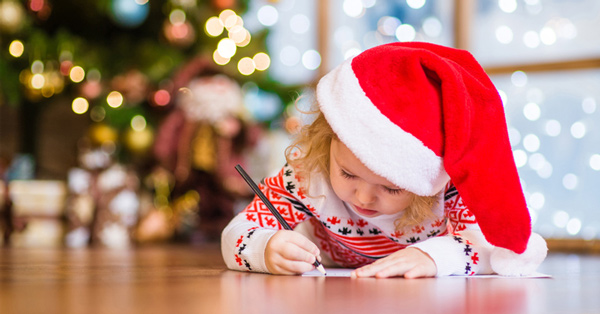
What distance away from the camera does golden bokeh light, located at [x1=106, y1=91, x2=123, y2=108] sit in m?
2.23

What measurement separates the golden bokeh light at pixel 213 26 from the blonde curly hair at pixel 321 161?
1522 mm

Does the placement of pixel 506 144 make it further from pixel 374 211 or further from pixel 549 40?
pixel 549 40

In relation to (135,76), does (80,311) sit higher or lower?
lower

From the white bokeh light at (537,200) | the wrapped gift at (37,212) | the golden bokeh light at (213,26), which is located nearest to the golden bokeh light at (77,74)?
the wrapped gift at (37,212)

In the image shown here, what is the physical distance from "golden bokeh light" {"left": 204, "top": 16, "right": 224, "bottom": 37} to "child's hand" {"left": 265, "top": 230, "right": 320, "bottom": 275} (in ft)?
5.49

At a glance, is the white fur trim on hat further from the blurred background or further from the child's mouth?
the blurred background

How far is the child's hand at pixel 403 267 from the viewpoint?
0.84 meters

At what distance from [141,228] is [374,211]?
147 cm

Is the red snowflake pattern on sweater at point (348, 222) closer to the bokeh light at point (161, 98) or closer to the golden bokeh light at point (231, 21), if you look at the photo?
the bokeh light at point (161, 98)

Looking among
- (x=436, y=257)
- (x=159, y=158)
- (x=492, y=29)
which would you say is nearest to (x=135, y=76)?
(x=159, y=158)

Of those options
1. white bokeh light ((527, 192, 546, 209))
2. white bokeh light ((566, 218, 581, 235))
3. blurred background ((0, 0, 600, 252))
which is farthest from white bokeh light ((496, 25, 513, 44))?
white bokeh light ((566, 218, 581, 235))

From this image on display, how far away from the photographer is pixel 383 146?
2.58 feet

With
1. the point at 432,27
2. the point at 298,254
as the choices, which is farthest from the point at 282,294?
the point at 432,27

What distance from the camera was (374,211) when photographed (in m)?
0.92
